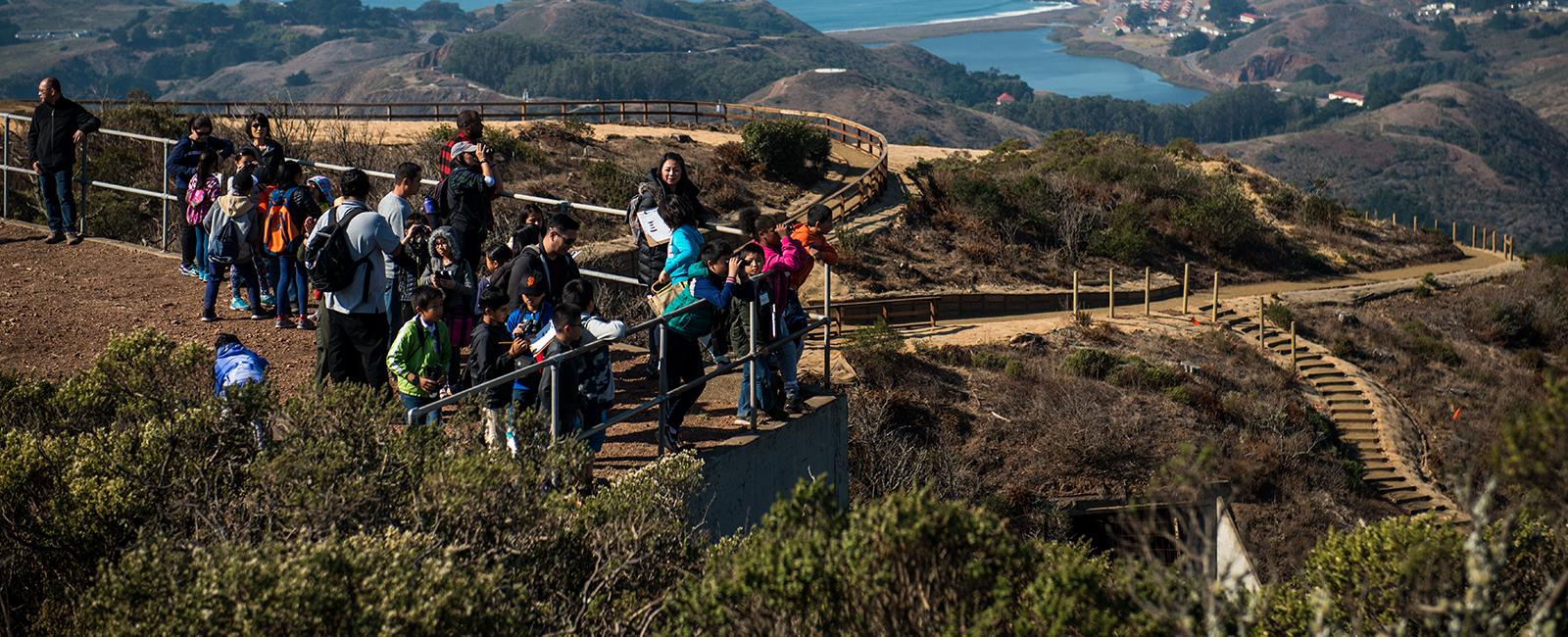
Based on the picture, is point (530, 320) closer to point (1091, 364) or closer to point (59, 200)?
point (59, 200)

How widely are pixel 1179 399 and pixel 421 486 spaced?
24631 millimetres

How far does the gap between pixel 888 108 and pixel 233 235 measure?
161403mm

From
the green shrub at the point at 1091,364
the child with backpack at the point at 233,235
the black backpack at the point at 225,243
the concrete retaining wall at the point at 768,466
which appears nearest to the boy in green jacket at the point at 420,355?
the concrete retaining wall at the point at 768,466

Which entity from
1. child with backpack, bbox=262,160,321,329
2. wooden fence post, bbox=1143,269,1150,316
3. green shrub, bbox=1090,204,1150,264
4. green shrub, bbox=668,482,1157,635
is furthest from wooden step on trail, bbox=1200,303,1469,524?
green shrub, bbox=668,482,1157,635

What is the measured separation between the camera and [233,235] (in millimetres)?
11594

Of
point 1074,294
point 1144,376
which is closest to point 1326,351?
point 1074,294

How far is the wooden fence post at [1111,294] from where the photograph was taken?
36.4 meters

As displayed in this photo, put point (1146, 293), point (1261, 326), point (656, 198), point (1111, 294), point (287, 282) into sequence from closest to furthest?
point (656, 198), point (287, 282), point (1261, 326), point (1111, 294), point (1146, 293)

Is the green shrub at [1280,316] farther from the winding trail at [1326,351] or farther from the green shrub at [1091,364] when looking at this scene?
the green shrub at [1091,364]

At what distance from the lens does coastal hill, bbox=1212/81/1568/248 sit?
149375 mm

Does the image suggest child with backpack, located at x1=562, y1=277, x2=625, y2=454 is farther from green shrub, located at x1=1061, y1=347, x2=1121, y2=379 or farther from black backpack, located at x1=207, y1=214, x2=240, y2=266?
green shrub, located at x1=1061, y1=347, x2=1121, y2=379

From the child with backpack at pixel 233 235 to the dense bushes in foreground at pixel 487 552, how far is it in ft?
9.32

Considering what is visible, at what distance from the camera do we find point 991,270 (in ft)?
125

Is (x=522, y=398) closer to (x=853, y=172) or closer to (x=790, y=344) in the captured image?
(x=790, y=344)
